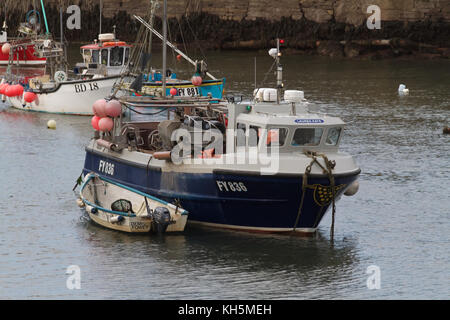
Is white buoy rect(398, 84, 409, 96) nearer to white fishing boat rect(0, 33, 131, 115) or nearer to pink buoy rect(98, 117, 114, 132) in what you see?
white fishing boat rect(0, 33, 131, 115)

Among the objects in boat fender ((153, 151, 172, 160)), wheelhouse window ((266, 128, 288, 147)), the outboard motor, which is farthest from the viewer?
boat fender ((153, 151, 172, 160))

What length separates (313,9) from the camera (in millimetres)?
67750

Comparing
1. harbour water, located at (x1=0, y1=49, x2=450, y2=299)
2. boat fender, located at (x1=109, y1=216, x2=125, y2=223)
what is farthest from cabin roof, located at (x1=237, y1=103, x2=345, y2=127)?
boat fender, located at (x1=109, y1=216, x2=125, y2=223)

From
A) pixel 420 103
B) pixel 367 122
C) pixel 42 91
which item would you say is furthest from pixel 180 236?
pixel 420 103

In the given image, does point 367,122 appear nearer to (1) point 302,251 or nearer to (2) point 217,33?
(1) point 302,251

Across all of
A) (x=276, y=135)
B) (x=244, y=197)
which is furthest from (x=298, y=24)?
(x=244, y=197)

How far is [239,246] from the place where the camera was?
67.5 ft

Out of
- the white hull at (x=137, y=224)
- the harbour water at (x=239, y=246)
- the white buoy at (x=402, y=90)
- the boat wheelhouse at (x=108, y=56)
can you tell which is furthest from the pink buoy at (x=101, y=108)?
the white buoy at (x=402, y=90)

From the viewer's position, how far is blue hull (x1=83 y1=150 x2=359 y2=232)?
19.9 m

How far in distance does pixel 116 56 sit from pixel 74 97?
8.45 feet

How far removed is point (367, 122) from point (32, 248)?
68.5 feet

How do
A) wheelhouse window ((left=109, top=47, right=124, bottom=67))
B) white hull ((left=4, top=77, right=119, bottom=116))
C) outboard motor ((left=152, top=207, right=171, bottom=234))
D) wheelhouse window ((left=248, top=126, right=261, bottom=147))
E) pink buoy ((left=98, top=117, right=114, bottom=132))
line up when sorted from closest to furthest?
wheelhouse window ((left=248, top=126, right=261, bottom=147))
outboard motor ((left=152, top=207, right=171, bottom=234))
pink buoy ((left=98, top=117, right=114, bottom=132))
white hull ((left=4, top=77, right=119, bottom=116))
wheelhouse window ((left=109, top=47, right=124, bottom=67))

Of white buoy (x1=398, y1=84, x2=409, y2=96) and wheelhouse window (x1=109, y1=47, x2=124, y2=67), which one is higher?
wheelhouse window (x1=109, y1=47, x2=124, y2=67)

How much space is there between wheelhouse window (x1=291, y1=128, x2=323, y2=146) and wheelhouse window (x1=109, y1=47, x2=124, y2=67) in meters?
22.2
